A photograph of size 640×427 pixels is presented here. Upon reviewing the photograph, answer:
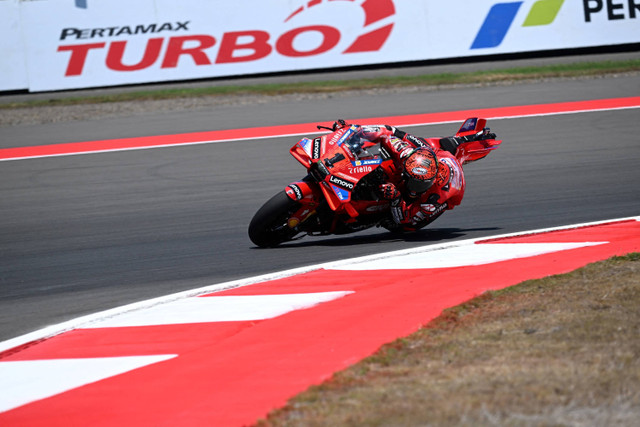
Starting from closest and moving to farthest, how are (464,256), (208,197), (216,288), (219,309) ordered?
1. (219,309)
2. (216,288)
3. (464,256)
4. (208,197)

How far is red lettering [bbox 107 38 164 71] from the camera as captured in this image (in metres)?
19.3

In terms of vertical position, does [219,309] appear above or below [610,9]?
below

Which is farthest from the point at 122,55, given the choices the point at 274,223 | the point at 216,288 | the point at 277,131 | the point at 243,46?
the point at 216,288

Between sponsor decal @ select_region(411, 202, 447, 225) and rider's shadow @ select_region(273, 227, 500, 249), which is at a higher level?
sponsor decal @ select_region(411, 202, 447, 225)

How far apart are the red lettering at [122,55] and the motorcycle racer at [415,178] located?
39.4 feet

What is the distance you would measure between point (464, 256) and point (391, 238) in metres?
1.39

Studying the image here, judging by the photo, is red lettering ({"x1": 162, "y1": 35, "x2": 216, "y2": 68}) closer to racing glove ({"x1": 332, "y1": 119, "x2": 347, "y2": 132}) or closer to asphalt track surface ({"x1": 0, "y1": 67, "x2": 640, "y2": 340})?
asphalt track surface ({"x1": 0, "y1": 67, "x2": 640, "y2": 340})

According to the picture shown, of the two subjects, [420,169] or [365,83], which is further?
[365,83]

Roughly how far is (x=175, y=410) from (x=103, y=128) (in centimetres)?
1283

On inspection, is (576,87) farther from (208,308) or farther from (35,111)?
(208,308)

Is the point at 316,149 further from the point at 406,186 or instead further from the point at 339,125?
the point at 406,186

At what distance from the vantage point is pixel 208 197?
11.0m

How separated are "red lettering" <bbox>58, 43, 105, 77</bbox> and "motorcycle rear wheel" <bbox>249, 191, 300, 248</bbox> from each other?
39.5ft

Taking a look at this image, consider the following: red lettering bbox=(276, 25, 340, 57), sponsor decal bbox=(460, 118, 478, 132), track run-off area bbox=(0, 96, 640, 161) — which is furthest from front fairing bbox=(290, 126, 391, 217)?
red lettering bbox=(276, 25, 340, 57)
